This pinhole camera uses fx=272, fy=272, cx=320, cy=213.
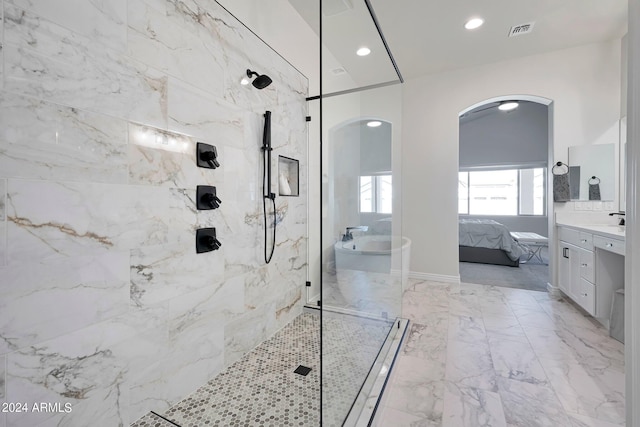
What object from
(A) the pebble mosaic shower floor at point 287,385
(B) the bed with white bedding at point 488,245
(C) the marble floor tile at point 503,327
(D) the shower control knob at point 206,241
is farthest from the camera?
A: (B) the bed with white bedding at point 488,245

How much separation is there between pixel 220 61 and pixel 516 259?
5.24m

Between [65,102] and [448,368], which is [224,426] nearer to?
[448,368]

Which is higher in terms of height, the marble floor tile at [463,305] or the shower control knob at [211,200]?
the shower control knob at [211,200]

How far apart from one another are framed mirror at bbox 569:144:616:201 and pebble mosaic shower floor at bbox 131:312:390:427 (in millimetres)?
2961

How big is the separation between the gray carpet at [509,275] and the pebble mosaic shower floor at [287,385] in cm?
257

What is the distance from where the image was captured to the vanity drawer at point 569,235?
2709 mm

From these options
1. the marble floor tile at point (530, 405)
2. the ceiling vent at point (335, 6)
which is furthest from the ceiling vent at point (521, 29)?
the marble floor tile at point (530, 405)

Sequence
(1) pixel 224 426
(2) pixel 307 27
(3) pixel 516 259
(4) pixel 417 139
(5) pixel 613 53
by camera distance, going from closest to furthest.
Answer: (1) pixel 224 426 → (2) pixel 307 27 → (5) pixel 613 53 → (4) pixel 417 139 → (3) pixel 516 259

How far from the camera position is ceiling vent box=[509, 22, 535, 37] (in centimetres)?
275

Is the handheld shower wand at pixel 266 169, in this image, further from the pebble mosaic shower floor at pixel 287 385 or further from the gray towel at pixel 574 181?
the gray towel at pixel 574 181

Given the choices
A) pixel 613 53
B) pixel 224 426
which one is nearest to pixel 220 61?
pixel 224 426

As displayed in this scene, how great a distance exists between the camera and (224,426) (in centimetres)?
133

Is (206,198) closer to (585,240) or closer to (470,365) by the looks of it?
(470,365)

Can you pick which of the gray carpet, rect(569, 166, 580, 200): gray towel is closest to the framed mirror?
rect(569, 166, 580, 200): gray towel
